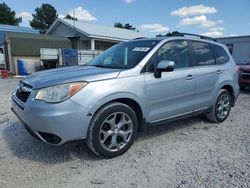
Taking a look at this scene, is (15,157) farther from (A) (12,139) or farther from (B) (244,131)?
(B) (244,131)

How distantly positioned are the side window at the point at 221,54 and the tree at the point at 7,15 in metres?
60.5

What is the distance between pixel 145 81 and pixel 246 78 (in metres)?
7.68

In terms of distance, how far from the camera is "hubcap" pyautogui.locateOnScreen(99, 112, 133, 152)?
3.53 metres

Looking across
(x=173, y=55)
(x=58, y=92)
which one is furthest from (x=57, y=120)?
(x=173, y=55)

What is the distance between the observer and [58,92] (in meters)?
3.19

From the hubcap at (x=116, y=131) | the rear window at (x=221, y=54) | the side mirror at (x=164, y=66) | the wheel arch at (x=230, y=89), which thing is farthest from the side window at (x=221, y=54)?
the hubcap at (x=116, y=131)

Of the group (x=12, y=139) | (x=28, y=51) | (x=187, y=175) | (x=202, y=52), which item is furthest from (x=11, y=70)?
(x=187, y=175)

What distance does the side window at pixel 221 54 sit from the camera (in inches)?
207

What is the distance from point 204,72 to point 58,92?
2.84 meters

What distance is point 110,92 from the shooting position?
3.41m

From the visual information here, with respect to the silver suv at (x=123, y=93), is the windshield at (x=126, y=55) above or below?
above

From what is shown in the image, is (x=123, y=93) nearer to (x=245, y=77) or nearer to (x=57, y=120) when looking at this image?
(x=57, y=120)

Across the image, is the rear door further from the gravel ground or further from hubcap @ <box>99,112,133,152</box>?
hubcap @ <box>99,112,133,152</box>

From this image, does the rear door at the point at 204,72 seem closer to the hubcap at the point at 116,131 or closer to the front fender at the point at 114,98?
the front fender at the point at 114,98
